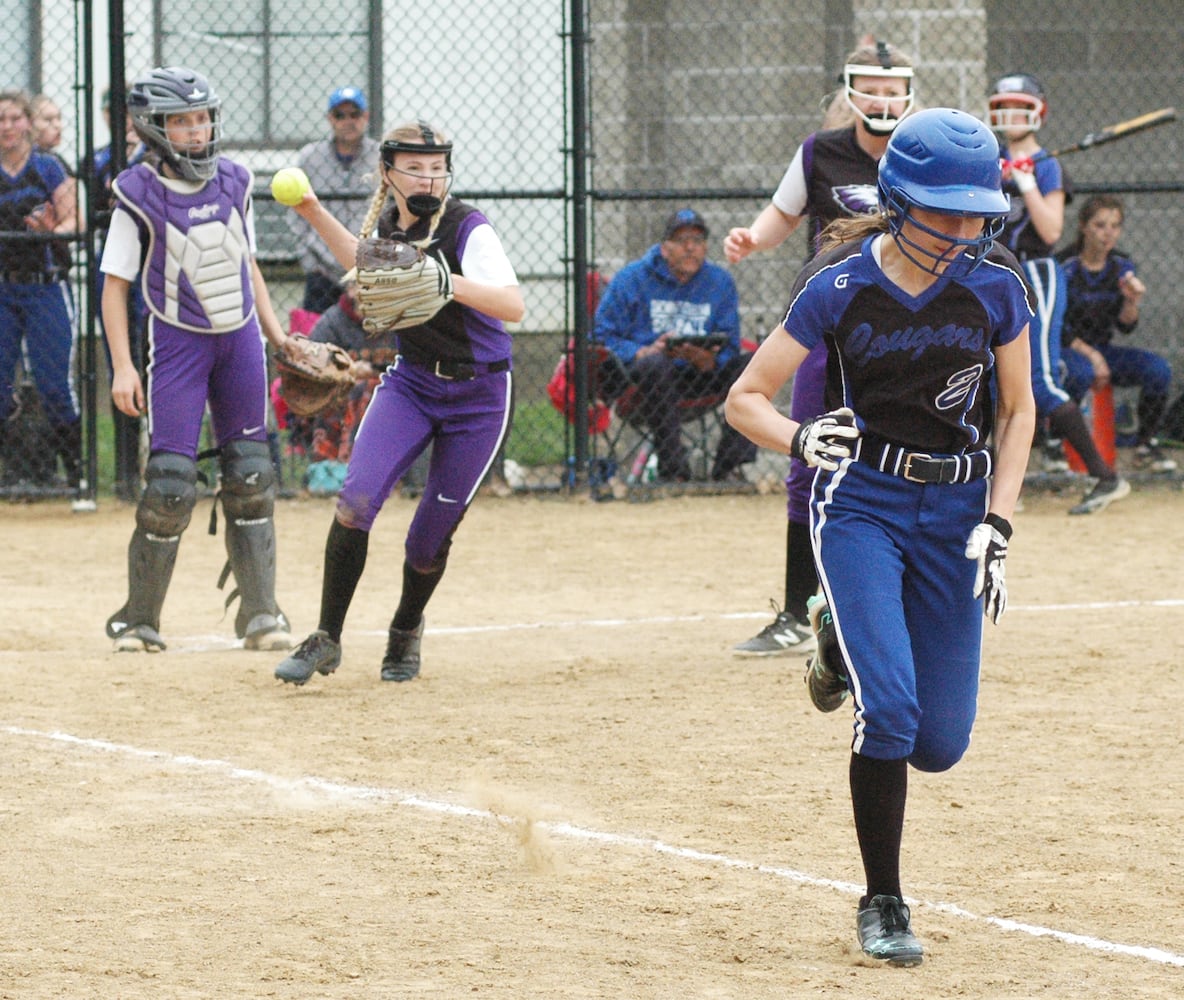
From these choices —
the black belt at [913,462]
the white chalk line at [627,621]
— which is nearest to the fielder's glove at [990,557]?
the black belt at [913,462]

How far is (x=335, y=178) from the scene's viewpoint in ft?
38.3

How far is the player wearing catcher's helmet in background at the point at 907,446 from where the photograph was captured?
4035mm

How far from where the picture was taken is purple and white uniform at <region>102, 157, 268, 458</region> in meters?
7.38

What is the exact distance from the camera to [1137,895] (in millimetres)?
4434

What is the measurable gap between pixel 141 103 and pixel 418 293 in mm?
1644

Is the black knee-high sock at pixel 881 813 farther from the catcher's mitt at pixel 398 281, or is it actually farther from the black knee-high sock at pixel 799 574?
the black knee-high sock at pixel 799 574

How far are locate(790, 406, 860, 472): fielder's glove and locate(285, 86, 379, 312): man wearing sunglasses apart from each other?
302 inches

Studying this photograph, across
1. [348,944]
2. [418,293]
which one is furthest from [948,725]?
[418,293]

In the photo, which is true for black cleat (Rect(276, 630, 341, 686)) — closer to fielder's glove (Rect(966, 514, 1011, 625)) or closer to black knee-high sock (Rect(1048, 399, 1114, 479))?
fielder's glove (Rect(966, 514, 1011, 625))

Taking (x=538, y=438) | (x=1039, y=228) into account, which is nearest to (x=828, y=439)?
(x=1039, y=228)

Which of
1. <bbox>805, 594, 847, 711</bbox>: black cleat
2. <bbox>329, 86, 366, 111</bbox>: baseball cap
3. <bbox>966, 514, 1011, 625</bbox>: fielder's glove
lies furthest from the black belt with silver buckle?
<bbox>329, 86, 366, 111</bbox>: baseball cap

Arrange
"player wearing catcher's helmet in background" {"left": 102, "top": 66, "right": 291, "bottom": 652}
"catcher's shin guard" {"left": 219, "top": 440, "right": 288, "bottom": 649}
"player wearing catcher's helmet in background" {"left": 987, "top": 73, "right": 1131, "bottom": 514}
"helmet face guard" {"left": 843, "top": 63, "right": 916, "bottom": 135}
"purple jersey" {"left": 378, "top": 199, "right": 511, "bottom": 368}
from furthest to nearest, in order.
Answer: "player wearing catcher's helmet in background" {"left": 987, "top": 73, "right": 1131, "bottom": 514}, "catcher's shin guard" {"left": 219, "top": 440, "right": 288, "bottom": 649}, "player wearing catcher's helmet in background" {"left": 102, "top": 66, "right": 291, "bottom": 652}, "helmet face guard" {"left": 843, "top": 63, "right": 916, "bottom": 135}, "purple jersey" {"left": 378, "top": 199, "right": 511, "bottom": 368}

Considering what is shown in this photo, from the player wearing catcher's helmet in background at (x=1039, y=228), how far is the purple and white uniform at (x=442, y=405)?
15.1 ft

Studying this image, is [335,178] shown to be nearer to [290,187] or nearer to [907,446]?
[290,187]
